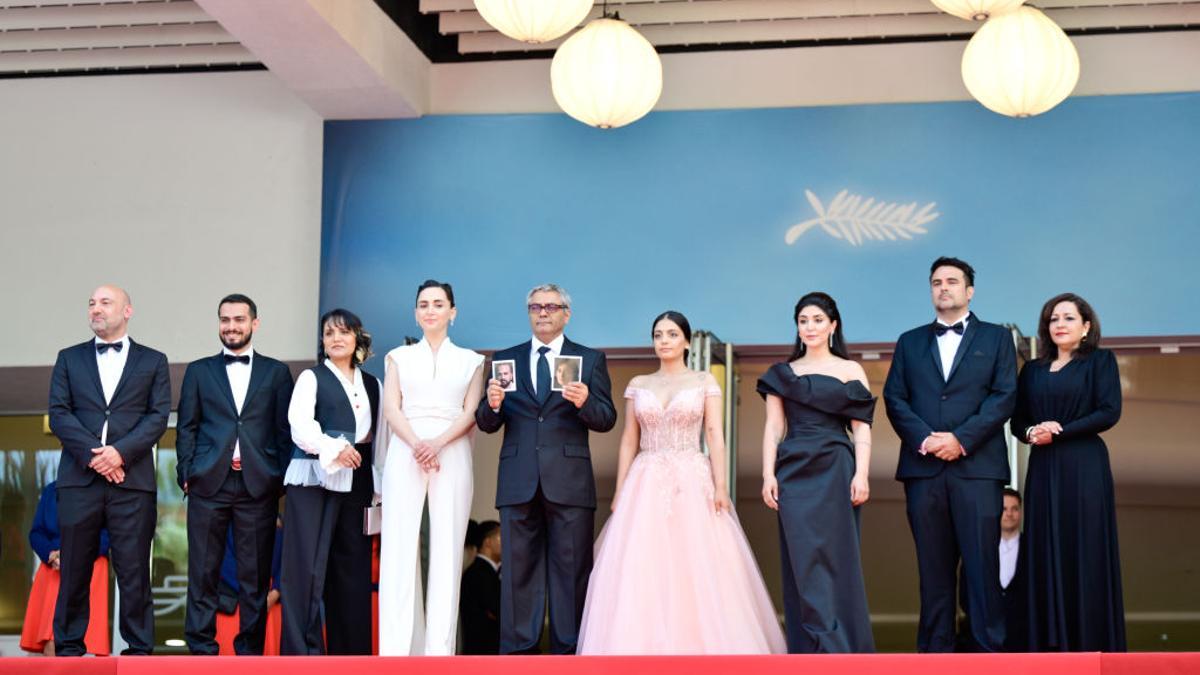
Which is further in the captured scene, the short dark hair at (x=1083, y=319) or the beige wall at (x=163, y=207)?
the beige wall at (x=163, y=207)

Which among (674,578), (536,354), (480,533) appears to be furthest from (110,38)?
(674,578)

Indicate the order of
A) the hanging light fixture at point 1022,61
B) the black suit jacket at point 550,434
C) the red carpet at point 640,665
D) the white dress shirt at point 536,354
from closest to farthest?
1. the red carpet at point 640,665
2. the black suit jacket at point 550,434
3. the white dress shirt at point 536,354
4. the hanging light fixture at point 1022,61

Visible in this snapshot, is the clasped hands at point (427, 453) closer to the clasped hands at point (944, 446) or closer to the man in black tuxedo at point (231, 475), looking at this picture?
the man in black tuxedo at point (231, 475)

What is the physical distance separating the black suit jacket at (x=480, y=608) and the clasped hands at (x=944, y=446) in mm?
2863

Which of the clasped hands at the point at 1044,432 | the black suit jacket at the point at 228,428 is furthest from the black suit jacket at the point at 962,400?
the black suit jacket at the point at 228,428

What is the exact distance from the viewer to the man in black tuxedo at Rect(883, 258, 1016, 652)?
19.8ft

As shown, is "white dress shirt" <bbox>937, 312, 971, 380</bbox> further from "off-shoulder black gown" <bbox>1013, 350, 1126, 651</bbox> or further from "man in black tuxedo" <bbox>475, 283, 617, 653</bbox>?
"man in black tuxedo" <bbox>475, 283, 617, 653</bbox>

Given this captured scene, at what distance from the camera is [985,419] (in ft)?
20.0

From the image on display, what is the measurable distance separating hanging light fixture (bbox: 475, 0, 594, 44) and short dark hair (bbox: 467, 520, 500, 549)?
9.30ft

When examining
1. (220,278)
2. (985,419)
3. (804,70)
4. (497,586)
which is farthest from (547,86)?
(985,419)

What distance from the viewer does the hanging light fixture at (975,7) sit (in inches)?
275

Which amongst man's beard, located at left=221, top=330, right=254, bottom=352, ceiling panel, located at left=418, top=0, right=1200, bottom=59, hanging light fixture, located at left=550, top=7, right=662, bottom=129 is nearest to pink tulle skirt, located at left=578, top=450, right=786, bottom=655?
man's beard, located at left=221, top=330, right=254, bottom=352

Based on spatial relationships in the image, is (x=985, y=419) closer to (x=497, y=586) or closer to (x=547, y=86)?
(x=497, y=586)

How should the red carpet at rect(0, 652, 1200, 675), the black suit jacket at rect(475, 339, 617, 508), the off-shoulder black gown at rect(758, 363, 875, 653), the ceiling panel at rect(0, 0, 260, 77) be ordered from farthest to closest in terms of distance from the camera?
the ceiling panel at rect(0, 0, 260, 77)
the black suit jacket at rect(475, 339, 617, 508)
the off-shoulder black gown at rect(758, 363, 875, 653)
the red carpet at rect(0, 652, 1200, 675)
